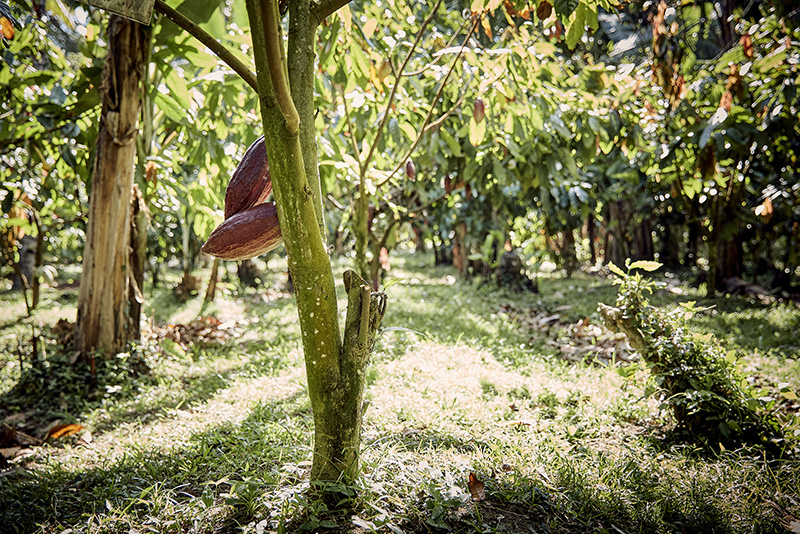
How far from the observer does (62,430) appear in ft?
7.09

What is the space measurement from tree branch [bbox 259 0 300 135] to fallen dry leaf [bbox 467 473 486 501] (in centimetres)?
115

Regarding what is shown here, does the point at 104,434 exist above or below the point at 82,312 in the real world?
below

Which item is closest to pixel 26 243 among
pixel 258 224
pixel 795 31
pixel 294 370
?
pixel 294 370

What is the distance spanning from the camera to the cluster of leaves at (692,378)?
1851 mm

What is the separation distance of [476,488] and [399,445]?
0.36 m

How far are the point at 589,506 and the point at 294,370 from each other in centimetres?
191

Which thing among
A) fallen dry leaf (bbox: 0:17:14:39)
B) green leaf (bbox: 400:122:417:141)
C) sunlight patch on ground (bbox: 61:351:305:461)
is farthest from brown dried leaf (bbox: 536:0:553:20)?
sunlight patch on ground (bbox: 61:351:305:461)

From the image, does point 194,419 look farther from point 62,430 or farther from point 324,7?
point 324,7

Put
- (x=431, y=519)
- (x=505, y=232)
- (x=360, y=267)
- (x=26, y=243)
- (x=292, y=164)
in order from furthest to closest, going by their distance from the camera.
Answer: (x=505, y=232)
(x=26, y=243)
(x=360, y=267)
(x=431, y=519)
(x=292, y=164)

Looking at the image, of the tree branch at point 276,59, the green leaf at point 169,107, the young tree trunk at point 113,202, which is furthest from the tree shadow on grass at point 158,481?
the green leaf at point 169,107

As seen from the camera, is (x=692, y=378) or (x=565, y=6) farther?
(x=692, y=378)

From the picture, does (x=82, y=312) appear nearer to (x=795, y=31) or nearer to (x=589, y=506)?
(x=589, y=506)

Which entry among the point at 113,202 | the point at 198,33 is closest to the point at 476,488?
the point at 198,33

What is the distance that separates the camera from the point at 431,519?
1263 mm
